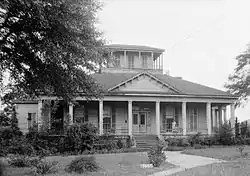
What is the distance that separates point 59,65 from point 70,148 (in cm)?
1048

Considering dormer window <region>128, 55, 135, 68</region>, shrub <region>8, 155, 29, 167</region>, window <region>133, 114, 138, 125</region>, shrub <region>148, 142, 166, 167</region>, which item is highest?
dormer window <region>128, 55, 135, 68</region>

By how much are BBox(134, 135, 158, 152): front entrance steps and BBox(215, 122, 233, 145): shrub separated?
554cm

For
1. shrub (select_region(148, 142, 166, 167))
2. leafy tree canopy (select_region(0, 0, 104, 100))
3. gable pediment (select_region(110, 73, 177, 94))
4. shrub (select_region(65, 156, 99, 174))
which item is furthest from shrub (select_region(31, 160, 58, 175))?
gable pediment (select_region(110, 73, 177, 94))

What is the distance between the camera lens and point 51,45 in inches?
520

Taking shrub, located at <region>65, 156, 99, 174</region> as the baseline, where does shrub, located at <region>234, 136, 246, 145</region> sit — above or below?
below

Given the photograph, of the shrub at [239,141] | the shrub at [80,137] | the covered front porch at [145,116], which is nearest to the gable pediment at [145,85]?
the covered front porch at [145,116]

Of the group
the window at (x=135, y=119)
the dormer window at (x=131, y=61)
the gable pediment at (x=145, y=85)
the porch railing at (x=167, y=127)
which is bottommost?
the porch railing at (x=167, y=127)

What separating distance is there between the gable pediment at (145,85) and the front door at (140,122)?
286 cm

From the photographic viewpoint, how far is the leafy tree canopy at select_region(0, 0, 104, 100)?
38.7ft

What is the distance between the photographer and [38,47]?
1359 cm

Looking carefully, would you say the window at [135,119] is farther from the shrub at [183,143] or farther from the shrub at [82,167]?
the shrub at [82,167]

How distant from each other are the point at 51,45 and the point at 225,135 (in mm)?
19386

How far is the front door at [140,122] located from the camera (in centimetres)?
2975

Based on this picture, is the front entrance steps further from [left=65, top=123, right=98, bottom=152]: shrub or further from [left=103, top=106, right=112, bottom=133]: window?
[left=65, top=123, right=98, bottom=152]: shrub
